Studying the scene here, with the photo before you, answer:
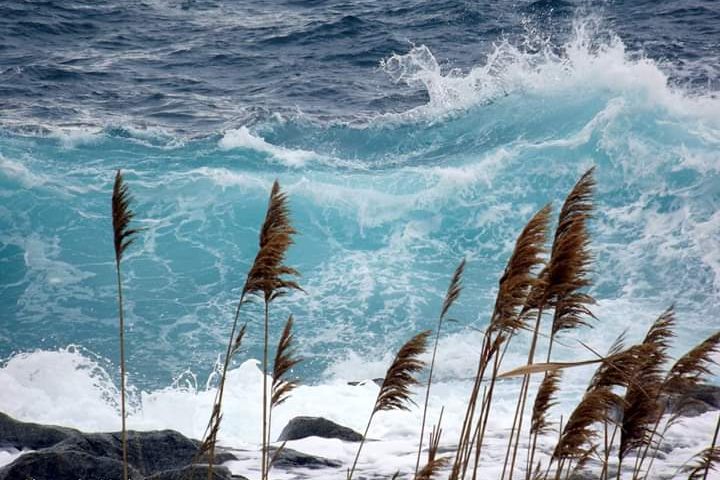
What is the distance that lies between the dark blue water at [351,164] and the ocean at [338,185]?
0.06m

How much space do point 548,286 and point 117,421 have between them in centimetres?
728

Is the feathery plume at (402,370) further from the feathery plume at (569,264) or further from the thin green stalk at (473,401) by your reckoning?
the feathery plume at (569,264)

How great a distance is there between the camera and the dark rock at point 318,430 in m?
8.16

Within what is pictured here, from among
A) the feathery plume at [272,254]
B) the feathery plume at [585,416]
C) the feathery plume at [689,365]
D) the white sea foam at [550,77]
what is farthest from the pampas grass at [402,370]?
the white sea foam at [550,77]

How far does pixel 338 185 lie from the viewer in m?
17.1

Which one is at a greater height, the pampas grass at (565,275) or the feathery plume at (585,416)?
the pampas grass at (565,275)

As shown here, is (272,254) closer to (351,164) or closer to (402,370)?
(402,370)

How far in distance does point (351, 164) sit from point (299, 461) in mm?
11210

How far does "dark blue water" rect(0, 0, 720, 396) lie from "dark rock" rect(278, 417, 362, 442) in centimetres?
310

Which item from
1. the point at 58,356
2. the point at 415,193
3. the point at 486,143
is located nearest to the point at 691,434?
the point at 58,356

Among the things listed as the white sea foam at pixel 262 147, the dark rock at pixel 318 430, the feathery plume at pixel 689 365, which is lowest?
the dark rock at pixel 318 430

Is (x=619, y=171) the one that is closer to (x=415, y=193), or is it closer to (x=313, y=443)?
(x=415, y=193)

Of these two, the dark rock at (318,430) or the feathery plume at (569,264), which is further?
the dark rock at (318,430)

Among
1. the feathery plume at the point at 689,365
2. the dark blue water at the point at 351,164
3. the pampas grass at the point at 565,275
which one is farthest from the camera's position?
the dark blue water at the point at 351,164
